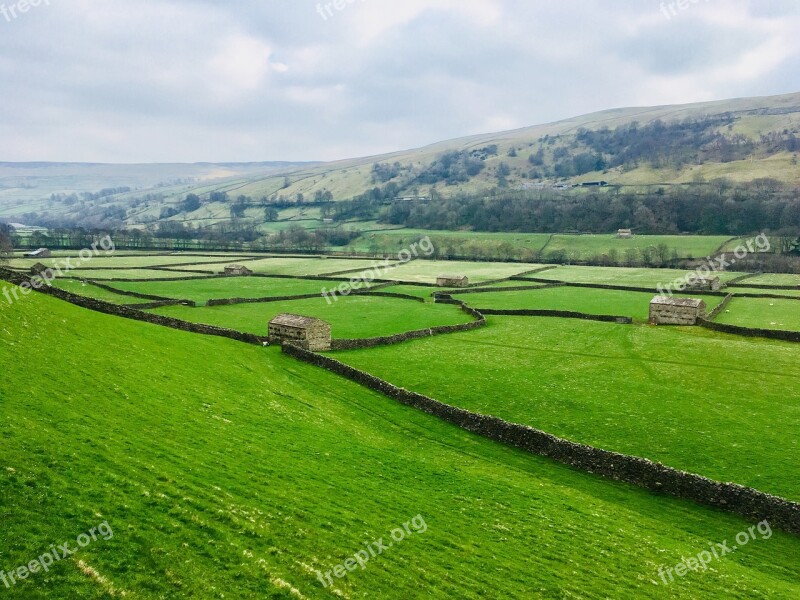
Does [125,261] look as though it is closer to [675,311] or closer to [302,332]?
[302,332]

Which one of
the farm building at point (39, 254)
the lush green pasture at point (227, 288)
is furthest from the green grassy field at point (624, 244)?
the farm building at point (39, 254)

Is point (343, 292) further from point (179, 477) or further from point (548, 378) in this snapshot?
point (179, 477)

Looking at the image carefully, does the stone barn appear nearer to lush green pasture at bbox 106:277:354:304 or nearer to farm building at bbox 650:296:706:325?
lush green pasture at bbox 106:277:354:304

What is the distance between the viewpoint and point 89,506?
42.0ft

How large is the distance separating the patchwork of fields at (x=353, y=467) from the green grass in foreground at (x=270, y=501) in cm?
8

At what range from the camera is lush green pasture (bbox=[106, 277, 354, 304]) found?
260ft

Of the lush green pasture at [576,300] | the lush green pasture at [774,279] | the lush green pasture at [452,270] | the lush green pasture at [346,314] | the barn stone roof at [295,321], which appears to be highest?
the barn stone roof at [295,321]

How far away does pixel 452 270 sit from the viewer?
123562 mm

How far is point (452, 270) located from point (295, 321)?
268ft

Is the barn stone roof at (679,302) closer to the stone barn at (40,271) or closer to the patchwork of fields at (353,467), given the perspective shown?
the patchwork of fields at (353,467)

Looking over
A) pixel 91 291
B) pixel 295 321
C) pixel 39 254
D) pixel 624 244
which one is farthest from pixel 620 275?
pixel 39 254

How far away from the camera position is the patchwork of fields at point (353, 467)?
12656 millimetres

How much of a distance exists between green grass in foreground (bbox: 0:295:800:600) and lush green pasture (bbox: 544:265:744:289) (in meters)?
79.2

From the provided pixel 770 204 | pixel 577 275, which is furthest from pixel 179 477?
pixel 770 204
